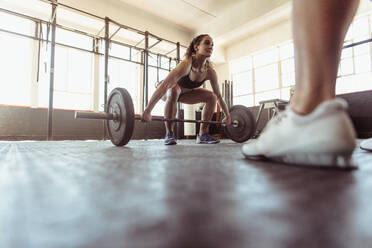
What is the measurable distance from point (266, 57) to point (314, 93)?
572cm

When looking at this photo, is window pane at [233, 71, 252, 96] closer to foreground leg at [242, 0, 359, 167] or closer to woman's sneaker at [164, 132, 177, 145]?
woman's sneaker at [164, 132, 177, 145]

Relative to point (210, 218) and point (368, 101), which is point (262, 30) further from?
point (210, 218)

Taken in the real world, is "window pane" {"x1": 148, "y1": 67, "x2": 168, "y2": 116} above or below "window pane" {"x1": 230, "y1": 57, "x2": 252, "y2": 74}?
below

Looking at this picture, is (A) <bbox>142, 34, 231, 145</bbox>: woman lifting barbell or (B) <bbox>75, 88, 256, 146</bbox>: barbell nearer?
(B) <bbox>75, 88, 256, 146</bbox>: barbell

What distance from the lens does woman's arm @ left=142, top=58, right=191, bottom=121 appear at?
5.18 feet

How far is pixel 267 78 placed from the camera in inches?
222

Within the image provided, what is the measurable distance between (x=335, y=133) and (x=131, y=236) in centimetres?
41

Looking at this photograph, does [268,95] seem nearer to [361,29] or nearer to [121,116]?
[361,29]

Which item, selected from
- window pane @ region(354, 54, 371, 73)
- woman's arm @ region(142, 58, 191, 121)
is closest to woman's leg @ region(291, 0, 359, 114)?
woman's arm @ region(142, 58, 191, 121)

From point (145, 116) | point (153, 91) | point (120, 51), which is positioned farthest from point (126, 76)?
point (145, 116)

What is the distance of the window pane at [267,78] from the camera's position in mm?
5466

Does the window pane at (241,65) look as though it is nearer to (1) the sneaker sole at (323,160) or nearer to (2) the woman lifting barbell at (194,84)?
(2) the woman lifting barbell at (194,84)

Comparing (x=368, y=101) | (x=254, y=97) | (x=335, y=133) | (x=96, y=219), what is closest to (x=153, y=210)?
(x=96, y=219)

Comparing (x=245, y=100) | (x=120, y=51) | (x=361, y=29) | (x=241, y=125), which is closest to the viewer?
(x=241, y=125)
